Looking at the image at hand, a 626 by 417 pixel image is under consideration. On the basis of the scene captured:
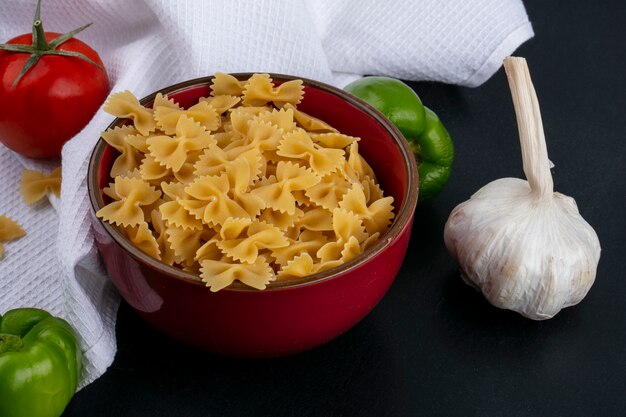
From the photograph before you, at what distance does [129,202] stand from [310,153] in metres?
0.24

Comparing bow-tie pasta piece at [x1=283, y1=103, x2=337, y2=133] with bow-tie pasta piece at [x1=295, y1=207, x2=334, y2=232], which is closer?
bow-tie pasta piece at [x1=295, y1=207, x2=334, y2=232]

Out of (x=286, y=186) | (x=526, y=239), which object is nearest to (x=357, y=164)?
(x=286, y=186)

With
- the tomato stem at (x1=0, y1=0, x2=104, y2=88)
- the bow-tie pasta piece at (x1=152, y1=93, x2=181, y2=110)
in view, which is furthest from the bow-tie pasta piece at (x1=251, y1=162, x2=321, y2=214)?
the tomato stem at (x1=0, y1=0, x2=104, y2=88)

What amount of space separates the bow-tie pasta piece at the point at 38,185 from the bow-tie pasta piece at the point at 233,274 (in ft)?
1.54

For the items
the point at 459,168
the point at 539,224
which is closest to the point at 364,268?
the point at 539,224

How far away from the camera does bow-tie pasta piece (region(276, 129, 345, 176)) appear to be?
116cm

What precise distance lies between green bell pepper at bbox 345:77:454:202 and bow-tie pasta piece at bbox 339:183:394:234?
0.25m

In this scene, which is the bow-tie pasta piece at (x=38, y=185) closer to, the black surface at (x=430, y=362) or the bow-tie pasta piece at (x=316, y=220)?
the black surface at (x=430, y=362)

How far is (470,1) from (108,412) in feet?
3.18

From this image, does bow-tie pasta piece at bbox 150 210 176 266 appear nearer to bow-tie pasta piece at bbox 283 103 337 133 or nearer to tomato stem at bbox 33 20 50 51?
bow-tie pasta piece at bbox 283 103 337 133

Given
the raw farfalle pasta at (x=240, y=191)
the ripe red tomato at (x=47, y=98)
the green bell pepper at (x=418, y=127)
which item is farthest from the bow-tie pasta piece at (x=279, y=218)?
the ripe red tomato at (x=47, y=98)

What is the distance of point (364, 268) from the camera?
107 centimetres

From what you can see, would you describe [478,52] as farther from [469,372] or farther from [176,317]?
[176,317]

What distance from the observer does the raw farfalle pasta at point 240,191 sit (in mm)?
1070
